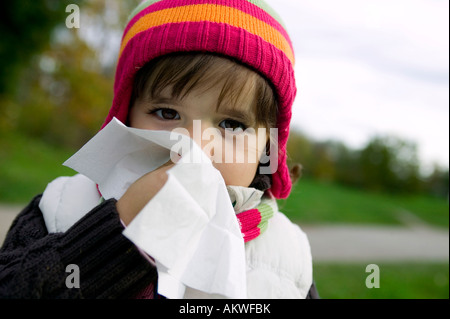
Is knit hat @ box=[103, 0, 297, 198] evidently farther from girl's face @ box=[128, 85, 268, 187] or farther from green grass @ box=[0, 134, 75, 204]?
green grass @ box=[0, 134, 75, 204]

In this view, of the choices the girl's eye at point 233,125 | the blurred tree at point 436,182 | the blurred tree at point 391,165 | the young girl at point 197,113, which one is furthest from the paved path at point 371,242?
the blurred tree at point 391,165

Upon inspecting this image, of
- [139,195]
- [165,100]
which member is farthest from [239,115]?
[139,195]

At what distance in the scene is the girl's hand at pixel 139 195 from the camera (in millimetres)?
1075

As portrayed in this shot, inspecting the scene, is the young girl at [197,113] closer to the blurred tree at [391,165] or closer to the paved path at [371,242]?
the paved path at [371,242]

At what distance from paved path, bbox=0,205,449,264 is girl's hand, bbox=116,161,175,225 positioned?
4285mm

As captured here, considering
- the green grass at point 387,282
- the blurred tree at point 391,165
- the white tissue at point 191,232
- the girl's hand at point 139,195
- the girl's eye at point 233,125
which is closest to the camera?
the white tissue at point 191,232

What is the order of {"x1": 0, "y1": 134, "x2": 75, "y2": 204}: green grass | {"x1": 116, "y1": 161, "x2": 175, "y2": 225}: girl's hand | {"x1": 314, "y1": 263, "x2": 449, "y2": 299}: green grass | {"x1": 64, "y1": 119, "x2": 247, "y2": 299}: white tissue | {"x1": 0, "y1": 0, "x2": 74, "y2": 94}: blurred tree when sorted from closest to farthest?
{"x1": 64, "y1": 119, "x2": 247, "y2": 299}: white tissue, {"x1": 116, "y1": 161, "x2": 175, "y2": 225}: girl's hand, {"x1": 314, "y1": 263, "x2": 449, "y2": 299}: green grass, {"x1": 0, "y1": 134, "x2": 75, "y2": 204}: green grass, {"x1": 0, "y1": 0, "x2": 74, "y2": 94}: blurred tree

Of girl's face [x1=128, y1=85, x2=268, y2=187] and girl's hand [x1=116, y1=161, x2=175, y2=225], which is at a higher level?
girl's face [x1=128, y1=85, x2=268, y2=187]

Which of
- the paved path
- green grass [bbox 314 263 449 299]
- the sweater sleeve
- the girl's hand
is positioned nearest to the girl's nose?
the girl's hand

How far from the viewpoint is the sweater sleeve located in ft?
3.35

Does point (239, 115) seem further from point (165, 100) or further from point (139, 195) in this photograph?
point (139, 195)

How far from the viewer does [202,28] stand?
140cm
